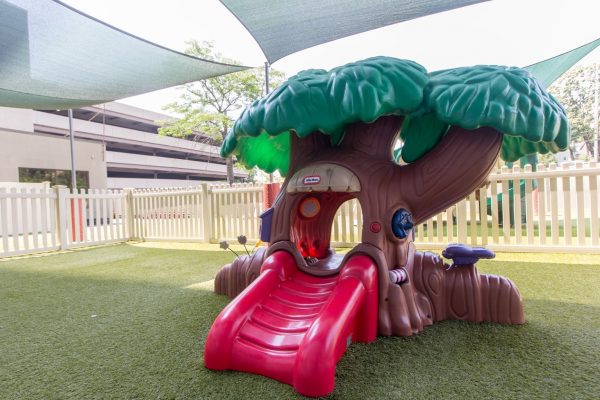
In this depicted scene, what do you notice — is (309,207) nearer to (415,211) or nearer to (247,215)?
(415,211)

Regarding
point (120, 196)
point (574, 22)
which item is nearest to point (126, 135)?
point (120, 196)

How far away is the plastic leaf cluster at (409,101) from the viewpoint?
1.86m

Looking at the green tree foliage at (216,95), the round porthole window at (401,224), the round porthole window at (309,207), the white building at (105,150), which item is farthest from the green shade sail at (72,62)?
the green tree foliage at (216,95)

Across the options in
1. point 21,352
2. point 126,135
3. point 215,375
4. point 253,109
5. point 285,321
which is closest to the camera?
point 215,375

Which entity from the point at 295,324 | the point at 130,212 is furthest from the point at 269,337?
the point at 130,212

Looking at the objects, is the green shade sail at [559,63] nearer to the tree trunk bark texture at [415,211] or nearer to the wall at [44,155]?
the tree trunk bark texture at [415,211]

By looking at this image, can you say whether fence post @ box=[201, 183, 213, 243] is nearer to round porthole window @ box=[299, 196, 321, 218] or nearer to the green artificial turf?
the green artificial turf

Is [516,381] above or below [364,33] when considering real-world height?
below

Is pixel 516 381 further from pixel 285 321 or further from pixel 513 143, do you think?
pixel 513 143

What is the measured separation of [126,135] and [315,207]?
100 feet

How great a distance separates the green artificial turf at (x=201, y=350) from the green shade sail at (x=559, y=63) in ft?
10.8

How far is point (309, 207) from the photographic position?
2.67 meters

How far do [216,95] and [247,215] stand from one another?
42.1 ft

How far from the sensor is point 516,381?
1.51 metres
